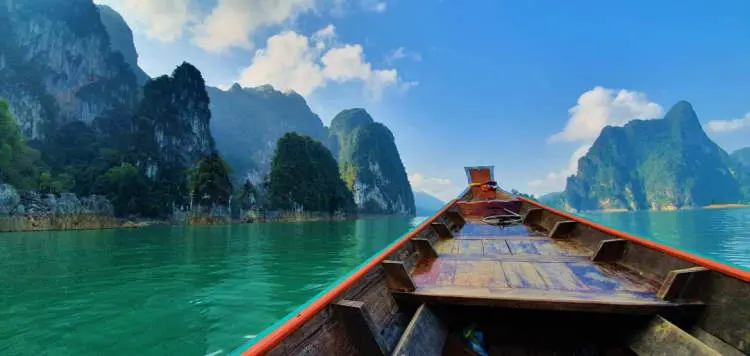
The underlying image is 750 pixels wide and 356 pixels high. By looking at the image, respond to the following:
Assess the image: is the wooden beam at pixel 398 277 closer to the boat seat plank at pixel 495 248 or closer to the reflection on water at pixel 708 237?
the boat seat plank at pixel 495 248

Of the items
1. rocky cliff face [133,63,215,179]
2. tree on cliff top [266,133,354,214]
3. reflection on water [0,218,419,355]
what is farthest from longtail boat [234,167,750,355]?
rocky cliff face [133,63,215,179]

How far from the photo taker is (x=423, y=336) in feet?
7.75

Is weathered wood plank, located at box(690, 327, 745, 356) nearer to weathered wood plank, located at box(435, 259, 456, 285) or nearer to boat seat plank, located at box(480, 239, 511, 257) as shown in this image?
weathered wood plank, located at box(435, 259, 456, 285)

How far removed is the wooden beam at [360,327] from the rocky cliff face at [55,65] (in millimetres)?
114154

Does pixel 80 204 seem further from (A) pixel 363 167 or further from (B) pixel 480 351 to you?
(A) pixel 363 167

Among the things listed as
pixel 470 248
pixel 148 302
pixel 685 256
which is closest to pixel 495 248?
pixel 470 248

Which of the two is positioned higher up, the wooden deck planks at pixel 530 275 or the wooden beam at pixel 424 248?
the wooden beam at pixel 424 248

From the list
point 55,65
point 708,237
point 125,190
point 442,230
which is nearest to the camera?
point 442,230

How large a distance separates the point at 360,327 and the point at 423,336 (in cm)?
53

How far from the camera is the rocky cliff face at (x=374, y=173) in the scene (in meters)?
153

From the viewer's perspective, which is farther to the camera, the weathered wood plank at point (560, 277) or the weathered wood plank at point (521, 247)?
the weathered wood plank at point (521, 247)

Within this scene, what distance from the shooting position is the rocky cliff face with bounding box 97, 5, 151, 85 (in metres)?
133

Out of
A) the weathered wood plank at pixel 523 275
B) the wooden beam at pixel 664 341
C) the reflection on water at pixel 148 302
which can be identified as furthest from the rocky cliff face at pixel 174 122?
the wooden beam at pixel 664 341

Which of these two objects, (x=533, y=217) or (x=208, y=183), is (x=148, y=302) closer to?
(x=533, y=217)
